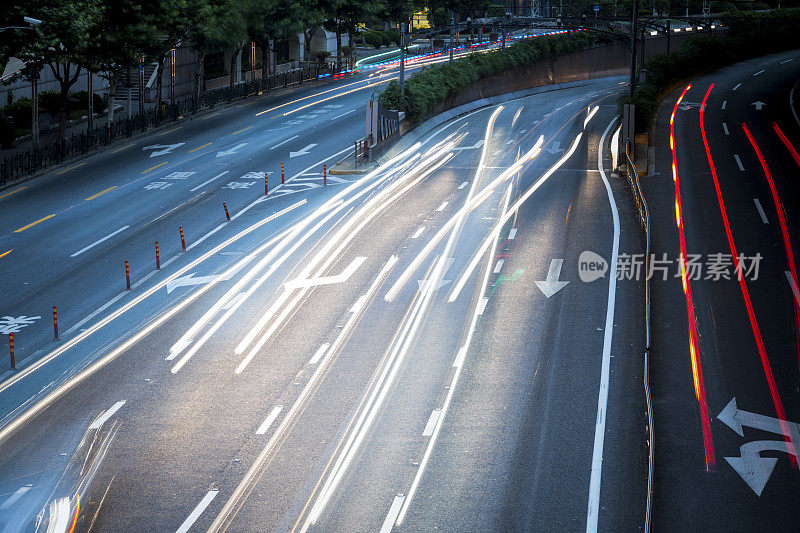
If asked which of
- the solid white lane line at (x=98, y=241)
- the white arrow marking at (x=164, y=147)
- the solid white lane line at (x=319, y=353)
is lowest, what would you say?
the solid white lane line at (x=319, y=353)

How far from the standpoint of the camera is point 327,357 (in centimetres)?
2241

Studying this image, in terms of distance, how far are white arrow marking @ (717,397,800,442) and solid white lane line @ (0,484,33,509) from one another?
13.6 m

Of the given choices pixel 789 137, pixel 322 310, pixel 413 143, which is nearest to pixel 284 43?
pixel 413 143

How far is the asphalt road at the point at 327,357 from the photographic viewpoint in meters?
16.2

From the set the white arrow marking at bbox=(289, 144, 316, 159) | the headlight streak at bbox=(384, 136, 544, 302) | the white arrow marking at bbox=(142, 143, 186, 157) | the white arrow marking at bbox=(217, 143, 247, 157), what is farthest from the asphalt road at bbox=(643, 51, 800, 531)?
the white arrow marking at bbox=(142, 143, 186, 157)

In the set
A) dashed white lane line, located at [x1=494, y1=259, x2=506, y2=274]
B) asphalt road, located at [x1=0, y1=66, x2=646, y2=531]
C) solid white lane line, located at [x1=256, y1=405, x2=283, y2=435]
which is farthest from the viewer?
dashed white lane line, located at [x1=494, y1=259, x2=506, y2=274]

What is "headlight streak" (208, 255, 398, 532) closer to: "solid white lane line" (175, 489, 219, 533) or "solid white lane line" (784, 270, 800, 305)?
"solid white lane line" (175, 489, 219, 533)

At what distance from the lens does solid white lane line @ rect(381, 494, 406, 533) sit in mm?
15195

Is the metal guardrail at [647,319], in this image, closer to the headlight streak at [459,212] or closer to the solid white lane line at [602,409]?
the solid white lane line at [602,409]

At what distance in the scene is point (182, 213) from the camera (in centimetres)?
3684

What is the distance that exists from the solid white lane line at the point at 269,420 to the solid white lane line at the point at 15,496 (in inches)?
173

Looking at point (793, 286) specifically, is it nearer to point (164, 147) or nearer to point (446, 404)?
point (446, 404)

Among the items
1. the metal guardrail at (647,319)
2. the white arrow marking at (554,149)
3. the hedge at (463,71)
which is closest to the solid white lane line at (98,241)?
the metal guardrail at (647,319)

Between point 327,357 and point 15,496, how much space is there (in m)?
8.13
